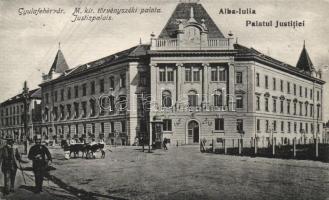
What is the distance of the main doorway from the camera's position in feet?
86.7

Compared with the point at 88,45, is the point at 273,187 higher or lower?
lower

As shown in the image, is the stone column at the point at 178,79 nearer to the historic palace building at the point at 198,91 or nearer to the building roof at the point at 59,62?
the historic palace building at the point at 198,91

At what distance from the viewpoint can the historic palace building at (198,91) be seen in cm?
2591

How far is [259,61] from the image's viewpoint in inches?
1077

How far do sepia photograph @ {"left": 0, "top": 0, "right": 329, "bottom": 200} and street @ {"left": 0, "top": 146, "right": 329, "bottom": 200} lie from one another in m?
0.04

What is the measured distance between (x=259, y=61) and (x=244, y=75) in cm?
144

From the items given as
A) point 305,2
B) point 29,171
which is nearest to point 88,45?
point 29,171

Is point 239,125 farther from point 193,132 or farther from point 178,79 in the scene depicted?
point 178,79

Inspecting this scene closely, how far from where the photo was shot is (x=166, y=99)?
26.3 metres

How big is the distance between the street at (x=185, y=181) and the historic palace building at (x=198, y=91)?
38.8 ft

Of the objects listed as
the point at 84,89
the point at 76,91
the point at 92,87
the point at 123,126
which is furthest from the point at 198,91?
the point at 76,91

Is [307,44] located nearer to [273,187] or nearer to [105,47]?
[273,187]

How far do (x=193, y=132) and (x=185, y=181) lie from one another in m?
17.2

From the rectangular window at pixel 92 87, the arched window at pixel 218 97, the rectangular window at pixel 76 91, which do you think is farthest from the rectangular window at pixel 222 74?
the rectangular window at pixel 76 91
